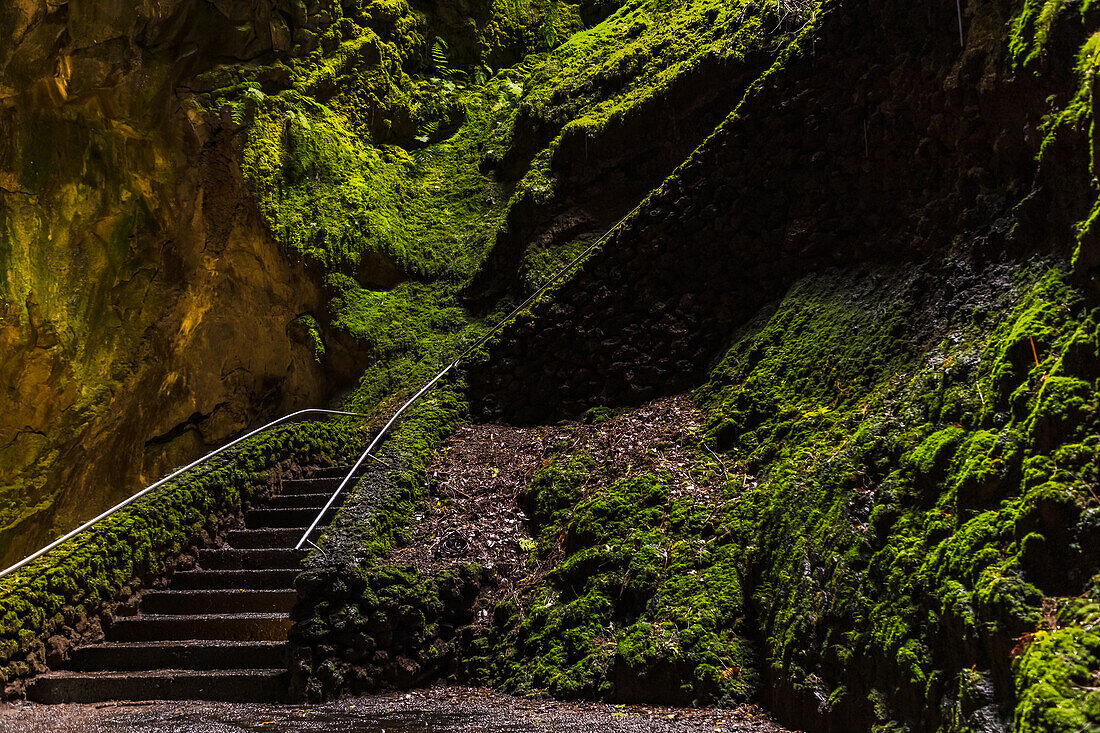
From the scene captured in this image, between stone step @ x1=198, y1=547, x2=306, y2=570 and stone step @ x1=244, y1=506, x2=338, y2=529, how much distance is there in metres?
0.46

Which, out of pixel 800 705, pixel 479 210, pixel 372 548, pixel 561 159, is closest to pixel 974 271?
pixel 800 705

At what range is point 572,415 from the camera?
7.13m

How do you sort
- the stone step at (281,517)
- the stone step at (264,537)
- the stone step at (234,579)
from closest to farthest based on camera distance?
the stone step at (234,579), the stone step at (264,537), the stone step at (281,517)

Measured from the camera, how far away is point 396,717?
4297mm

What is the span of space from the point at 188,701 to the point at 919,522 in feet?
15.1

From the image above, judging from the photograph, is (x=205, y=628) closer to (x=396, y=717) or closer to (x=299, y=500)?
(x=299, y=500)

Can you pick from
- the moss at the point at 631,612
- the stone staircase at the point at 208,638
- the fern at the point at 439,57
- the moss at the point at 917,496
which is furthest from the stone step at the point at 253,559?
the fern at the point at 439,57

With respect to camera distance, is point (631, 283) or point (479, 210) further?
point (479, 210)

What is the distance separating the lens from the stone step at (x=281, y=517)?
271 inches

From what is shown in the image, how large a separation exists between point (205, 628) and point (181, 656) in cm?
32

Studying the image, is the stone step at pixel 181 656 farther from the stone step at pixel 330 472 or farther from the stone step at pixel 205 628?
the stone step at pixel 330 472

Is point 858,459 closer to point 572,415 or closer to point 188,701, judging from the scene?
point 572,415

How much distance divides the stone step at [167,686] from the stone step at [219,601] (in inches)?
27.9

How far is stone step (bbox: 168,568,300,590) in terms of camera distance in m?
5.96
